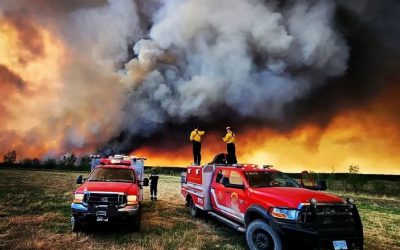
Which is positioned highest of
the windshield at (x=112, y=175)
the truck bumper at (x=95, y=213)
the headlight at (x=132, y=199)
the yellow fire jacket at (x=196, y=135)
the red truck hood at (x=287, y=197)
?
the yellow fire jacket at (x=196, y=135)

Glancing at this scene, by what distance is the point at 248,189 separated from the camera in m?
8.91

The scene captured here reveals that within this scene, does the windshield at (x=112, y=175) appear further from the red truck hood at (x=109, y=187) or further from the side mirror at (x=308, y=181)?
the side mirror at (x=308, y=181)

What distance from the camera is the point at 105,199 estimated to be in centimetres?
974

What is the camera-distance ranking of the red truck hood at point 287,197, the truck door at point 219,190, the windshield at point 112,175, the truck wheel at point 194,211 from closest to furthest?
1. the red truck hood at point 287,197
2. the truck door at point 219,190
3. the windshield at point 112,175
4. the truck wheel at point 194,211

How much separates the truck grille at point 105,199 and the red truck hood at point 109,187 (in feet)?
0.50

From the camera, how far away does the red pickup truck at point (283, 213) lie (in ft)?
22.7

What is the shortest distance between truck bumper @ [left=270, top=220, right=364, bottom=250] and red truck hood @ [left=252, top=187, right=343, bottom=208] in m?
0.50

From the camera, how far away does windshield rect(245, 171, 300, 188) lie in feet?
30.7

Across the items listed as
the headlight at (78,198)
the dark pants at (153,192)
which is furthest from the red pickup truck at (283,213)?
the dark pants at (153,192)

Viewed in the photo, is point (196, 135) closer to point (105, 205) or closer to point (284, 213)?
point (105, 205)

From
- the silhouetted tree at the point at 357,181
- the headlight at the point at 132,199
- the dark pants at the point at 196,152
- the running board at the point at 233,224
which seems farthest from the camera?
the silhouetted tree at the point at 357,181

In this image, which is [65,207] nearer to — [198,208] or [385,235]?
[198,208]

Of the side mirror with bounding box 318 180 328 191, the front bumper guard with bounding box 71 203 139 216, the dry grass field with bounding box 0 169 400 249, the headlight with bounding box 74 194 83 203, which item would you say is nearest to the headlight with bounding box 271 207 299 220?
the dry grass field with bounding box 0 169 400 249

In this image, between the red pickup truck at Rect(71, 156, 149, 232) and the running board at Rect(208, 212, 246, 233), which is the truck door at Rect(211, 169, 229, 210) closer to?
the running board at Rect(208, 212, 246, 233)
